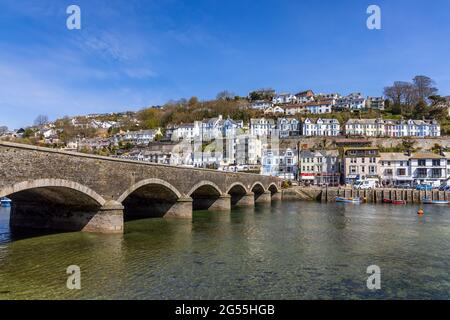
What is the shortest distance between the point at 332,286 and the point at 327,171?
79389mm

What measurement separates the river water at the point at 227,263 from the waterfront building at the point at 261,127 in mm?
93226

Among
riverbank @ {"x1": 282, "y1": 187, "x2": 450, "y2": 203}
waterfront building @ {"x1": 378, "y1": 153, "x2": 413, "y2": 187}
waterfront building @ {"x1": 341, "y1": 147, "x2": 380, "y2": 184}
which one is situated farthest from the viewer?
waterfront building @ {"x1": 341, "y1": 147, "x2": 380, "y2": 184}

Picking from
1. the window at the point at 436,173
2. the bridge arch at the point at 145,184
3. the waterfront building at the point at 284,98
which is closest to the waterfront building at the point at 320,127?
the window at the point at 436,173

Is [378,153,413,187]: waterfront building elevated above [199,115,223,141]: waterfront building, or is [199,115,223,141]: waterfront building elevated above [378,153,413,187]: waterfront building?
[199,115,223,141]: waterfront building

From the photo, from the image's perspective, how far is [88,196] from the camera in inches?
899

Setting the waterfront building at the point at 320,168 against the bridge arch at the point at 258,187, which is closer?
the bridge arch at the point at 258,187

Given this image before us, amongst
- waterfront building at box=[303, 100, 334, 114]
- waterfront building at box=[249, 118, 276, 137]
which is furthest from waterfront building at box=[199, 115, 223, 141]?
waterfront building at box=[303, 100, 334, 114]

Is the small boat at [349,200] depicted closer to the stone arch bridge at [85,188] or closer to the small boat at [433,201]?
the small boat at [433,201]

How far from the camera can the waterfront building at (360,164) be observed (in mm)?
82375

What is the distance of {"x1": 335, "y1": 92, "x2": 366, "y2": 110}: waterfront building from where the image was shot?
474 feet

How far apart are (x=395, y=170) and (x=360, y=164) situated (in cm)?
821

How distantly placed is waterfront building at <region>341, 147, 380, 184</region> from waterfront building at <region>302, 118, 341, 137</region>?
32.5 metres

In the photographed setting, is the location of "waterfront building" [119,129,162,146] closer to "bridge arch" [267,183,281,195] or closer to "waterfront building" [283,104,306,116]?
"waterfront building" [283,104,306,116]

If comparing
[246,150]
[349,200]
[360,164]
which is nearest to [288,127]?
[246,150]
